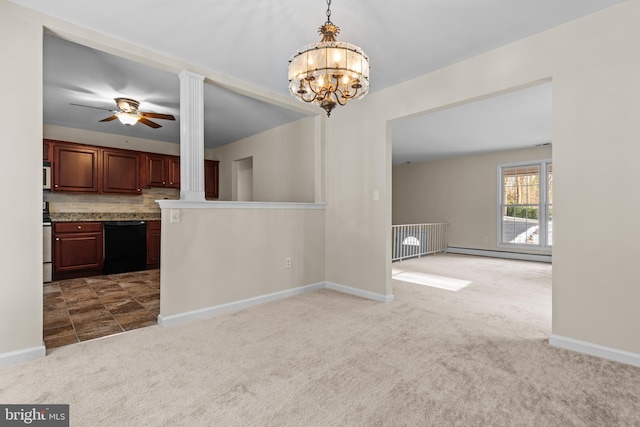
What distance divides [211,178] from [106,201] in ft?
6.11

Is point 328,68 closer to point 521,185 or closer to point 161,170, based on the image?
point 161,170

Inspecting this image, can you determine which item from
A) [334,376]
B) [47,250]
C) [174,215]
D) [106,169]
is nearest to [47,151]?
[106,169]

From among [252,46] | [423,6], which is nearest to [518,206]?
[423,6]

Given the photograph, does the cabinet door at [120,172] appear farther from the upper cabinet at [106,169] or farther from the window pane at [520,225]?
the window pane at [520,225]

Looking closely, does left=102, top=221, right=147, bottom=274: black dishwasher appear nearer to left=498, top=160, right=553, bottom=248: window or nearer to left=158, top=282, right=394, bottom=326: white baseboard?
left=158, top=282, right=394, bottom=326: white baseboard

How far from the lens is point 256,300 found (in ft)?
11.5

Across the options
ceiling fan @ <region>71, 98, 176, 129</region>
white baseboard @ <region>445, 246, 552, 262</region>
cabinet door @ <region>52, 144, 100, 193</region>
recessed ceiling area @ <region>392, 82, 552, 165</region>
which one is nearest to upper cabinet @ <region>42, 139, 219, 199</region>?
cabinet door @ <region>52, 144, 100, 193</region>

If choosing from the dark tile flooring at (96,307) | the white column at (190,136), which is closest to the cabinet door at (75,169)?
the dark tile flooring at (96,307)

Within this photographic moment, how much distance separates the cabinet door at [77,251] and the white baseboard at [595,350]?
585 cm

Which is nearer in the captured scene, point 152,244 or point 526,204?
point 152,244

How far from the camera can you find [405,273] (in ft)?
17.2

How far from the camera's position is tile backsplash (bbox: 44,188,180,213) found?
203 inches

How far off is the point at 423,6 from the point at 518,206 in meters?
6.31

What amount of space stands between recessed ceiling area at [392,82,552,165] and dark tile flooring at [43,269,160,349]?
3624 millimetres
